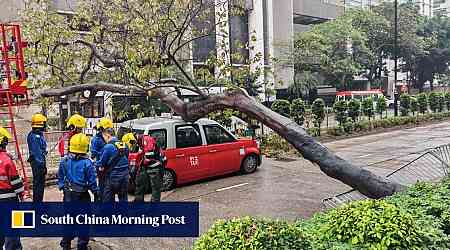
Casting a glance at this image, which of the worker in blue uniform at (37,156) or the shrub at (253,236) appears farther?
the worker in blue uniform at (37,156)

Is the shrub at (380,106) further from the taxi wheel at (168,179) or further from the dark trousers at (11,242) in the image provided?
the dark trousers at (11,242)

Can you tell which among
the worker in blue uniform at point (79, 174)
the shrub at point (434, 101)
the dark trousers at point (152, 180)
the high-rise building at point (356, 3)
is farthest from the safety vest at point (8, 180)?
the high-rise building at point (356, 3)

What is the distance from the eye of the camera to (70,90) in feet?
30.5

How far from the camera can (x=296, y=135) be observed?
7449 millimetres

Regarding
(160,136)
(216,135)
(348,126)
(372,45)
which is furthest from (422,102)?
(160,136)

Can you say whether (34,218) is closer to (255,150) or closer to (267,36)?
(255,150)

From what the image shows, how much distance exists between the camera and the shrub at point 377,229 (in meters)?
3.08

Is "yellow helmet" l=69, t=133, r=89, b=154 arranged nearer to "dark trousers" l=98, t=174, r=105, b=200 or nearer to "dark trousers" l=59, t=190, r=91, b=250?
"dark trousers" l=59, t=190, r=91, b=250

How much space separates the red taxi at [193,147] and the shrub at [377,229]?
6.26 meters

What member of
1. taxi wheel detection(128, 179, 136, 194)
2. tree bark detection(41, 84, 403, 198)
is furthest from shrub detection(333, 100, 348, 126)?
taxi wheel detection(128, 179, 136, 194)

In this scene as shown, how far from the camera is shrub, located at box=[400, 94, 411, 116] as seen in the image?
86.3ft

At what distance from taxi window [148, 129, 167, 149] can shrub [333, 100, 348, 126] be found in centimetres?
1236

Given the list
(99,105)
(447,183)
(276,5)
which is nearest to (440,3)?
(276,5)

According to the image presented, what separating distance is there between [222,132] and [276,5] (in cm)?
3170
